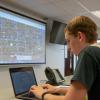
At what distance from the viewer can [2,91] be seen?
271cm

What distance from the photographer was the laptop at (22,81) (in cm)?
233

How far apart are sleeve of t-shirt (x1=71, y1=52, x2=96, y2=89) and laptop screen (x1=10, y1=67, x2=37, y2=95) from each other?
1.43 metres

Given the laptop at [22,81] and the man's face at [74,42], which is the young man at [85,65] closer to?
the man's face at [74,42]

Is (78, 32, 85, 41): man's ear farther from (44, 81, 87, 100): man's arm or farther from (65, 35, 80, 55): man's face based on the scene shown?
(44, 81, 87, 100): man's arm

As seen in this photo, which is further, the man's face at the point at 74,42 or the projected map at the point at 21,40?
the projected map at the point at 21,40

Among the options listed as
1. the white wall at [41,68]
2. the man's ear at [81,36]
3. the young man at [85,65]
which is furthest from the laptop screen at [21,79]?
the man's ear at [81,36]

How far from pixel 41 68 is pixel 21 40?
830 millimetres

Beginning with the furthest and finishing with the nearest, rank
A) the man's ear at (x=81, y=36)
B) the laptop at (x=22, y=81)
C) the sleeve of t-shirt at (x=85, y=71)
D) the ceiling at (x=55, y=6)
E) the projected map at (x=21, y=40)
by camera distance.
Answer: the ceiling at (x=55, y=6) → the projected map at (x=21, y=40) → the laptop at (x=22, y=81) → the man's ear at (x=81, y=36) → the sleeve of t-shirt at (x=85, y=71)

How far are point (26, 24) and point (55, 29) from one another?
91cm

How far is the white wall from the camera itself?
274 cm

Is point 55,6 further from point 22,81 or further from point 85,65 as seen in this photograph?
point 85,65

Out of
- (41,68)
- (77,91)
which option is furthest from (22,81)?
(77,91)

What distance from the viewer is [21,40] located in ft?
9.90

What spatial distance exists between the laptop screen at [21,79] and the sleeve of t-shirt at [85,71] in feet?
4.70
